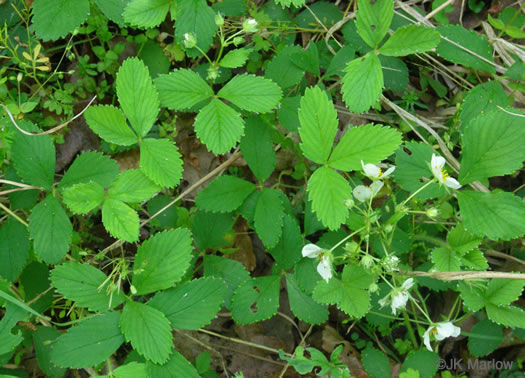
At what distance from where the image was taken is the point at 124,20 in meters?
2.16

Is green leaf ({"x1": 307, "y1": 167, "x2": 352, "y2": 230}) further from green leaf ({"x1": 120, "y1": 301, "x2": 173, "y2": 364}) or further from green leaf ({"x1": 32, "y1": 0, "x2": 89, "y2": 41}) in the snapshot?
green leaf ({"x1": 32, "y1": 0, "x2": 89, "y2": 41})

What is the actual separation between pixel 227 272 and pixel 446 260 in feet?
3.46

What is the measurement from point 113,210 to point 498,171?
66.6 inches

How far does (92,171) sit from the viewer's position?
83.9 inches

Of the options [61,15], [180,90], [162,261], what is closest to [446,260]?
[162,261]

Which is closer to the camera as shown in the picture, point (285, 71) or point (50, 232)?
point (50, 232)

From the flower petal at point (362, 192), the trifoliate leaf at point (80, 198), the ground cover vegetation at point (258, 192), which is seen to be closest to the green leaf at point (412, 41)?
the ground cover vegetation at point (258, 192)

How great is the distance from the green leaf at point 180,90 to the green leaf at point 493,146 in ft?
3.98

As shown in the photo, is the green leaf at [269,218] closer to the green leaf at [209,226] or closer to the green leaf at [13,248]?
the green leaf at [209,226]

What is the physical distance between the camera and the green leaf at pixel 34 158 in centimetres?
211

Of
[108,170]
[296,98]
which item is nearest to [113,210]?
[108,170]

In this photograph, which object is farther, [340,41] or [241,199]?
[340,41]

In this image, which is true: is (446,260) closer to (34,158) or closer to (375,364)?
(375,364)

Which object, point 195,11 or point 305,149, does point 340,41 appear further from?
point 305,149
